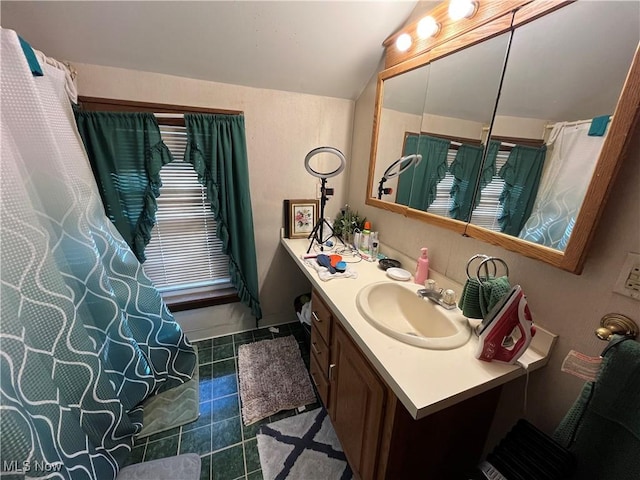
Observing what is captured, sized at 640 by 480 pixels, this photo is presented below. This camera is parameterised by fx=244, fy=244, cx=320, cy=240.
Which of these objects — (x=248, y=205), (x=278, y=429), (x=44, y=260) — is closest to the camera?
(x=44, y=260)

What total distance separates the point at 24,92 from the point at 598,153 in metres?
2.03

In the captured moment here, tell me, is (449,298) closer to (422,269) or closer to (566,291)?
(422,269)

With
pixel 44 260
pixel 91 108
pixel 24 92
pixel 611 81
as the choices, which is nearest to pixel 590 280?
pixel 611 81

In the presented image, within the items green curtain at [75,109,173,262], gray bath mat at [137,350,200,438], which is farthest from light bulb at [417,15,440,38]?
gray bath mat at [137,350,200,438]

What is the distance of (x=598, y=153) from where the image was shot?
0.68m

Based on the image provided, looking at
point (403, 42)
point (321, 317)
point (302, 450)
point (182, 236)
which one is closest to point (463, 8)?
point (403, 42)

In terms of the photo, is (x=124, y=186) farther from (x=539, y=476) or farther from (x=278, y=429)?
(x=539, y=476)

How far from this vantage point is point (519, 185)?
896 millimetres

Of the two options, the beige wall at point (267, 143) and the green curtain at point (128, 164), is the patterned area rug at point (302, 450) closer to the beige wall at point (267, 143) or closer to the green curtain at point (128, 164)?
the beige wall at point (267, 143)

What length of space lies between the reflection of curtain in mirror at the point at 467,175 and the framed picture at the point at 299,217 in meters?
1.07

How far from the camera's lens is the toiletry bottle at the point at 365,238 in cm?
167

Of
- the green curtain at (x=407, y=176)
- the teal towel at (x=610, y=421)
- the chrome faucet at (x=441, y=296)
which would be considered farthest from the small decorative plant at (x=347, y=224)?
the teal towel at (x=610, y=421)

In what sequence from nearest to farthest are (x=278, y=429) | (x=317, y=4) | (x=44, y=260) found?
(x=44, y=260) < (x=317, y=4) < (x=278, y=429)

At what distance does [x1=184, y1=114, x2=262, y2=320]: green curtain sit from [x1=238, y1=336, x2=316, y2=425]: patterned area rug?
0.49 m
